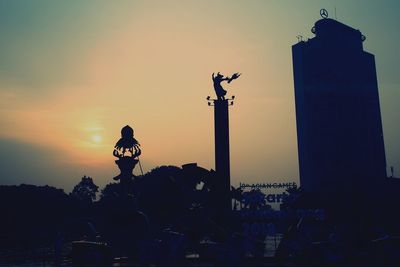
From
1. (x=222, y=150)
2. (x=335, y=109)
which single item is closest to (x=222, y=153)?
(x=222, y=150)

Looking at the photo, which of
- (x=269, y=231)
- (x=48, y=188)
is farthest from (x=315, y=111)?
(x=269, y=231)

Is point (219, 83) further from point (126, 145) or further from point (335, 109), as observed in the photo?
point (335, 109)

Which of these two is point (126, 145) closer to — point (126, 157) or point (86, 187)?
point (126, 157)

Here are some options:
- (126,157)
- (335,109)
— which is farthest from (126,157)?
(335,109)

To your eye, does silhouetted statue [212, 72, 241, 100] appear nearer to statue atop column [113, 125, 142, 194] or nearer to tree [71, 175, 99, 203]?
statue atop column [113, 125, 142, 194]

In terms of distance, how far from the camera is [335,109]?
104 m

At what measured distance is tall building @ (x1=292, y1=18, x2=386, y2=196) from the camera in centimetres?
9994

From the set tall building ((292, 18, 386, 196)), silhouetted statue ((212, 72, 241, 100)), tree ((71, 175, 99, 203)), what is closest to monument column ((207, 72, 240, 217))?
silhouetted statue ((212, 72, 241, 100))

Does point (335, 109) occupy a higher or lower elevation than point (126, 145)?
higher

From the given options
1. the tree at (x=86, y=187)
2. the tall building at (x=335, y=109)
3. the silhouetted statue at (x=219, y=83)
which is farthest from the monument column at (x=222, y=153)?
the tree at (x=86, y=187)

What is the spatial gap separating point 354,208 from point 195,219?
37.0 m

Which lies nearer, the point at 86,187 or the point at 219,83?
the point at 219,83

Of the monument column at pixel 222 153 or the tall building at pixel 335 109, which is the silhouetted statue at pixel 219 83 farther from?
the tall building at pixel 335 109

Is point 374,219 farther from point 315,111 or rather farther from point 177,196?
point 315,111
